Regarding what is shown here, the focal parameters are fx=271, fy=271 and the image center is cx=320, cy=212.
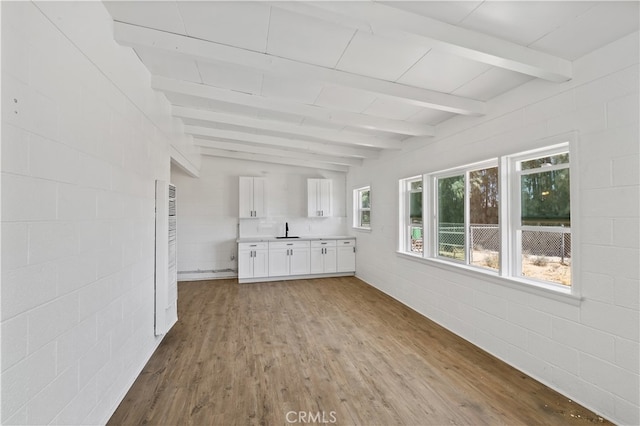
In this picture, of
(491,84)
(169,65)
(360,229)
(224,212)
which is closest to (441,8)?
(491,84)

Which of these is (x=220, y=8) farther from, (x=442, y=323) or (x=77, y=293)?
(x=442, y=323)

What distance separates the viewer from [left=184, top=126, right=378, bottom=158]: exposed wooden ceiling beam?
4.07 meters

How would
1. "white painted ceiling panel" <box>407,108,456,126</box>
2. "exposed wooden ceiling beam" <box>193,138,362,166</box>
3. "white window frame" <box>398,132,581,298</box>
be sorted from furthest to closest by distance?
"exposed wooden ceiling beam" <box>193,138,362,166</box>
"white painted ceiling panel" <box>407,108,456,126</box>
"white window frame" <box>398,132,581,298</box>

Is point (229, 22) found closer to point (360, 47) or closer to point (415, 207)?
point (360, 47)

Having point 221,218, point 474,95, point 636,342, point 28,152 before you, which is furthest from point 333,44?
point 221,218

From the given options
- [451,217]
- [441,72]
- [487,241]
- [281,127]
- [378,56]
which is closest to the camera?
[378,56]

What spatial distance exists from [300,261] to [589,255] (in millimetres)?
4555

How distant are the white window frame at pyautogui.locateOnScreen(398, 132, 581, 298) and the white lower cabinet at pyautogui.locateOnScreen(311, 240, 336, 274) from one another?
231cm

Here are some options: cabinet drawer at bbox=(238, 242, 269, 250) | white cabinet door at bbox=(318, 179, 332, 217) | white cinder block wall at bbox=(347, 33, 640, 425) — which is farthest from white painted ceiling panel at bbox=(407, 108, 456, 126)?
cabinet drawer at bbox=(238, 242, 269, 250)

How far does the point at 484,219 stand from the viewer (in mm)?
3059

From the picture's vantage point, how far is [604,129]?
1900 mm

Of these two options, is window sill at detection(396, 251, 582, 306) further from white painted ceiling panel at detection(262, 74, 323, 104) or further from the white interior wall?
the white interior wall

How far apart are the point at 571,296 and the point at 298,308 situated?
10.3 feet

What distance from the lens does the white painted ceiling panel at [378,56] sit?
1943mm
